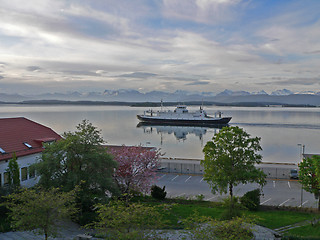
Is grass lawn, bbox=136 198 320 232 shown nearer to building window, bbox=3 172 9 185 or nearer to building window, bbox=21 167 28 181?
building window, bbox=21 167 28 181

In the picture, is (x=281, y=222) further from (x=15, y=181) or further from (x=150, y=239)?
(x=15, y=181)

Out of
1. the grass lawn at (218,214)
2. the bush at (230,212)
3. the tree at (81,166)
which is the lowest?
the grass lawn at (218,214)

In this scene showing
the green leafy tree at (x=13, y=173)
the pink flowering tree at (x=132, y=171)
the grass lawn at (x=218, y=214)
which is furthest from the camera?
the pink flowering tree at (x=132, y=171)

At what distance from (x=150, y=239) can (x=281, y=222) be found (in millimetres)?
10571

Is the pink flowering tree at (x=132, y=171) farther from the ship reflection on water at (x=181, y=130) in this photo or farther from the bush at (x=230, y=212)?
the ship reflection on water at (x=181, y=130)

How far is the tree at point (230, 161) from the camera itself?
20.1 metres

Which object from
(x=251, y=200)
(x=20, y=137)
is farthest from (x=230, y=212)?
(x=20, y=137)

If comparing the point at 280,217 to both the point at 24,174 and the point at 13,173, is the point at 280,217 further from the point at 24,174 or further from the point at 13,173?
the point at 24,174

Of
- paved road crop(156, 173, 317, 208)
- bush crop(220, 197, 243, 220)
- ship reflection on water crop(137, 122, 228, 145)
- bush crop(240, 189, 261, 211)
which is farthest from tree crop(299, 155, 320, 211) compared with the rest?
ship reflection on water crop(137, 122, 228, 145)

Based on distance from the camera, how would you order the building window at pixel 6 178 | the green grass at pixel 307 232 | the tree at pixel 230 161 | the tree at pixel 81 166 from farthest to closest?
the building window at pixel 6 178, the tree at pixel 230 161, the tree at pixel 81 166, the green grass at pixel 307 232

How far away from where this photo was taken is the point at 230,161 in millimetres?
20375

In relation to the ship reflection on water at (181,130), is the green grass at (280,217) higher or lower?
higher

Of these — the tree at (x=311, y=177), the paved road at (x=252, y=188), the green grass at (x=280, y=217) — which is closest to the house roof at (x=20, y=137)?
the paved road at (x=252, y=188)

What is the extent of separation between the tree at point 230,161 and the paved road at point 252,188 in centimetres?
541
